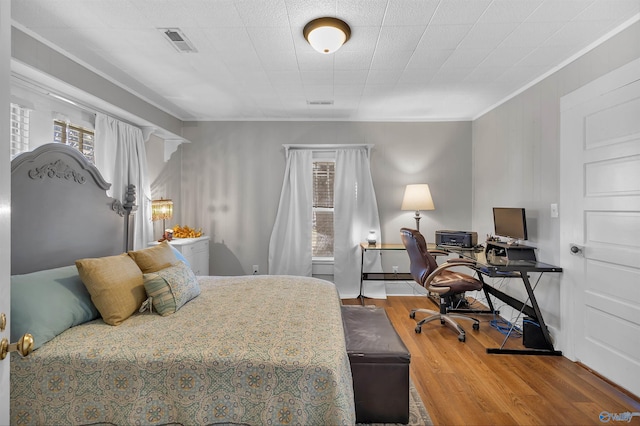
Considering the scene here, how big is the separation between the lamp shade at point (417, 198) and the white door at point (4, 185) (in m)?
3.89

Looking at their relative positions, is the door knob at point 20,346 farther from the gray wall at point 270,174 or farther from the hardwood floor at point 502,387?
the gray wall at point 270,174

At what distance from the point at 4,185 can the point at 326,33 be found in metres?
1.95

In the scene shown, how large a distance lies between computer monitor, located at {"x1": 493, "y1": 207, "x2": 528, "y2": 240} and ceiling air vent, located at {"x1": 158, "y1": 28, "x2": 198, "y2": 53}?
3.29 m

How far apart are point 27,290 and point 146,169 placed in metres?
2.12

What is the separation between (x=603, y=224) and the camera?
2.33 metres

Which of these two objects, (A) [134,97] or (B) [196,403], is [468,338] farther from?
(A) [134,97]

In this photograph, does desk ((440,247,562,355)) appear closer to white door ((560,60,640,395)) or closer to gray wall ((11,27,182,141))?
white door ((560,60,640,395))

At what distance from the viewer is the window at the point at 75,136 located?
2543 millimetres

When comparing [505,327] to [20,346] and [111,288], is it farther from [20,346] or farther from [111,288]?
[20,346]

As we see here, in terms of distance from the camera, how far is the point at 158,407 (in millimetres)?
1390

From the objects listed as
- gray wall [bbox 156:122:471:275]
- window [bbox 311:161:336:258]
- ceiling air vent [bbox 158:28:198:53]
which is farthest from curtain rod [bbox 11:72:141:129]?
window [bbox 311:161:336:258]

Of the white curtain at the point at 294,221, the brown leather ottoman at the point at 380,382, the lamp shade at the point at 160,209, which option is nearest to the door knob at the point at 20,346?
the brown leather ottoman at the point at 380,382

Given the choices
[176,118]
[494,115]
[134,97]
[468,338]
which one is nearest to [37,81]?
[134,97]

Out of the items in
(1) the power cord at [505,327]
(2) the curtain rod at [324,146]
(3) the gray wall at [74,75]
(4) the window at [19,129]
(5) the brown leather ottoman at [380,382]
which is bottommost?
(1) the power cord at [505,327]
